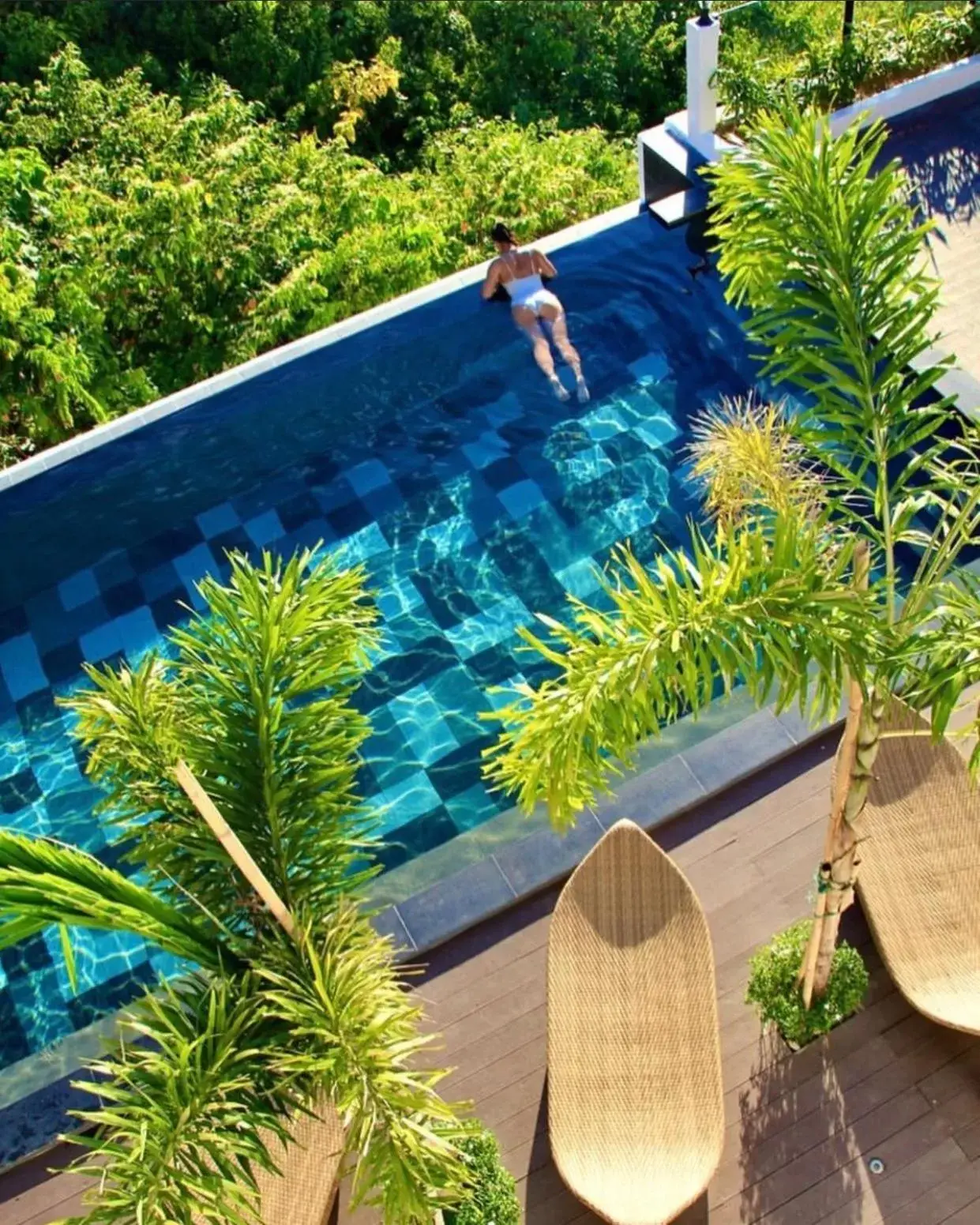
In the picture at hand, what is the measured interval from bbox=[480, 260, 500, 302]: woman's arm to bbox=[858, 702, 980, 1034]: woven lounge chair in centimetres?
463

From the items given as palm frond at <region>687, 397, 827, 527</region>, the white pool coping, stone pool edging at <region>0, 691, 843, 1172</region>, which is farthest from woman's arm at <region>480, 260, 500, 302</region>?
stone pool edging at <region>0, 691, 843, 1172</region>

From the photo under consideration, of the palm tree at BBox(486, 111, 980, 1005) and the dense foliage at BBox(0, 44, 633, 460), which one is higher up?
the dense foliage at BBox(0, 44, 633, 460)

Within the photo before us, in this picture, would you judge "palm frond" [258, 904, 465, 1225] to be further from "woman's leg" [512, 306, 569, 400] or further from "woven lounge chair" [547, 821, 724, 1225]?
"woman's leg" [512, 306, 569, 400]

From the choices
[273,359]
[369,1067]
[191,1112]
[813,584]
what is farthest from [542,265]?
[191,1112]

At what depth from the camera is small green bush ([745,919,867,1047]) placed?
16.4 feet

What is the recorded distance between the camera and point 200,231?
9.64 m

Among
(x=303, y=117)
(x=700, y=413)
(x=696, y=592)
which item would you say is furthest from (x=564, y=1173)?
(x=303, y=117)

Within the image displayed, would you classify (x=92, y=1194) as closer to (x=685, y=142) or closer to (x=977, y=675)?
(x=977, y=675)

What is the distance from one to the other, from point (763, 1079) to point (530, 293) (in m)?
5.59

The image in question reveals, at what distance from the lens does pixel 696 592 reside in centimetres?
356

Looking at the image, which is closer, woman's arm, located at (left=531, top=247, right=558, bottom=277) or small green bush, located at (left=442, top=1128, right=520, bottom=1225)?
small green bush, located at (left=442, top=1128, right=520, bottom=1225)

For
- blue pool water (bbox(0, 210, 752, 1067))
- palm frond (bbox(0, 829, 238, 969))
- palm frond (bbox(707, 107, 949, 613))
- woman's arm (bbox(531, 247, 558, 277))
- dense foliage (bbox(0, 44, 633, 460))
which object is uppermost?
dense foliage (bbox(0, 44, 633, 460))

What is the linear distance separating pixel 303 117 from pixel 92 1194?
36.2 ft

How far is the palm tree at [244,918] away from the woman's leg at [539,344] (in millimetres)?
4096
